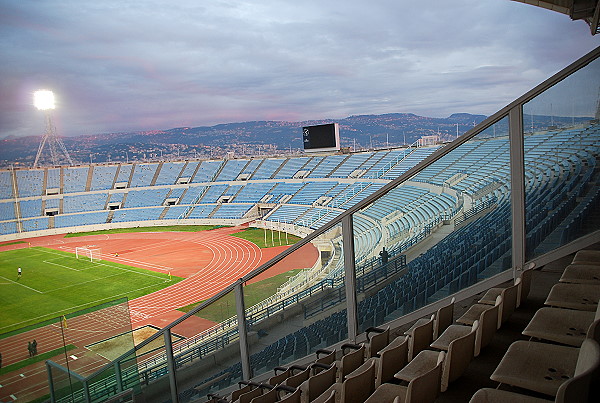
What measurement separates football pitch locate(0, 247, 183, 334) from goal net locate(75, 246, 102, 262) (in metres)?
0.42

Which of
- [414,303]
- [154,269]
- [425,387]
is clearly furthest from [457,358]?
[154,269]

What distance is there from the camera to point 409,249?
11.2ft

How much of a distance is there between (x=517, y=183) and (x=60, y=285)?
2440 cm

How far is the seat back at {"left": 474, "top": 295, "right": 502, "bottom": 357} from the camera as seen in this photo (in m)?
2.42

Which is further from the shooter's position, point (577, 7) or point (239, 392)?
point (577, 7)

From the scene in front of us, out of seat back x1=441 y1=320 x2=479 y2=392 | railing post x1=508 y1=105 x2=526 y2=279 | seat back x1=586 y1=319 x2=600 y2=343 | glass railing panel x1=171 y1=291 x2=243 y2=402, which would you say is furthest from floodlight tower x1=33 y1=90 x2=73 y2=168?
seat back x1=586 y1=319 x2=600 y2=343

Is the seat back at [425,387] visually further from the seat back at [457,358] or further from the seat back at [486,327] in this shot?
the seat back at [486,327]

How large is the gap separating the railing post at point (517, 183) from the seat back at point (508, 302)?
445 mm

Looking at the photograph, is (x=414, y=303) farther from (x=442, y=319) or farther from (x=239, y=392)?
(x=239, y=392)

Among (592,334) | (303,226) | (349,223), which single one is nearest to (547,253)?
(349,223)

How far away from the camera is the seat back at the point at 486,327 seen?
2.42 metres

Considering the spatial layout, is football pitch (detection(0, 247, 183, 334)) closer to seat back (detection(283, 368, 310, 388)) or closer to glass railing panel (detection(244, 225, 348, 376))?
glass railing panel (detection(244, 225, 348, 376))

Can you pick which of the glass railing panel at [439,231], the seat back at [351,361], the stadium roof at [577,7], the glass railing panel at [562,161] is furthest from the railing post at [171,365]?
the stadium roof at [577,7]

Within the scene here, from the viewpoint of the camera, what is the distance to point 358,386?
2576mm
